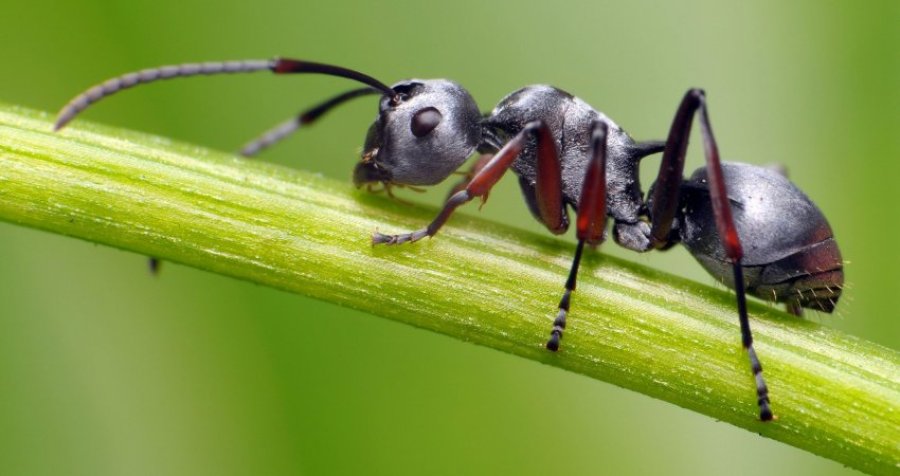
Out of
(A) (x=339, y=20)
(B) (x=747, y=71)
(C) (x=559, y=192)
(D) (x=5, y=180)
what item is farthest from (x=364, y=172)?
(B) (x=747, y=71)

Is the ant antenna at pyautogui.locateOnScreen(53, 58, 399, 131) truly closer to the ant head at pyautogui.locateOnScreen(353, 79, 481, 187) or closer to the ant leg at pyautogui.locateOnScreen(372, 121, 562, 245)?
the ant head at pyautogui.locateOnScreen(353, 79, 481, 187)

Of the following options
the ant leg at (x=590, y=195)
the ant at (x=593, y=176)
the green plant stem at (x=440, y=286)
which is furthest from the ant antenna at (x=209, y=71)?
the ant leg at (x=590, y=195)

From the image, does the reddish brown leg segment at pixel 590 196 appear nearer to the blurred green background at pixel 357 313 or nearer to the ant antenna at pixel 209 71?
the blurred green background at pixel 357 313

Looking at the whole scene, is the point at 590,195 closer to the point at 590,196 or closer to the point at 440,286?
the point at 590,196

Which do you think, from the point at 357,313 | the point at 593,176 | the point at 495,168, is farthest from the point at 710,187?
the point at 357,313

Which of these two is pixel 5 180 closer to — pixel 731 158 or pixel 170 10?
pixel 170 10

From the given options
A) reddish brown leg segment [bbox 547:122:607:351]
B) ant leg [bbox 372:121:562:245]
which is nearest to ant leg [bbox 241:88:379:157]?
ant leg [bbox 372:121:562:245]
